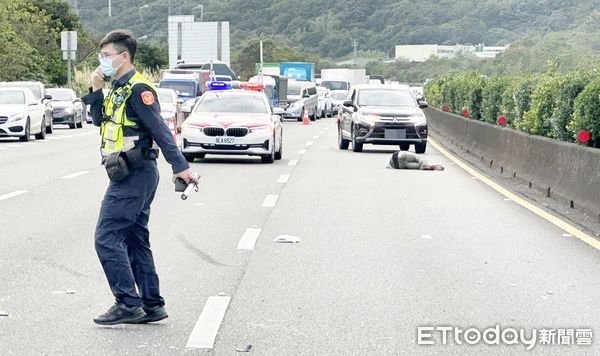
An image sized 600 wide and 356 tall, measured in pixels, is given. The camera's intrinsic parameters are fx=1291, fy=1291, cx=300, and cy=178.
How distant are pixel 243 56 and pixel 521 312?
142m

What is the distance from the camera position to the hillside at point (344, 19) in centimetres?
16788

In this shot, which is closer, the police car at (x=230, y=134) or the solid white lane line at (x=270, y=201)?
the solid white lane line at (x=270, y=201)

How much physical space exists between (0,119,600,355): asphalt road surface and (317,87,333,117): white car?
45.9 m

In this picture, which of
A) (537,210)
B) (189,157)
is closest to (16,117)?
(189,157)

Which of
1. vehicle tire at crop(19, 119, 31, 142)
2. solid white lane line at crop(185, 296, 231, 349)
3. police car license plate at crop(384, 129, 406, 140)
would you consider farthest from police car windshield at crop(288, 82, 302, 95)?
solid white lane line at crop(185, 296, 231, 349)

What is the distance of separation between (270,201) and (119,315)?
8509 millimetres

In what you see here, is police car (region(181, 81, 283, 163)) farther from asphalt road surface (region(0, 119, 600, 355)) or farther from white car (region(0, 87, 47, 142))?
white car (region(0, 87, 47, 142))

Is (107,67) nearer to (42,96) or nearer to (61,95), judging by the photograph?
(42,96)

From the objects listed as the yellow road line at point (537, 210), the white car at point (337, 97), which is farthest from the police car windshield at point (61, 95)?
the white car at point (337, 97)

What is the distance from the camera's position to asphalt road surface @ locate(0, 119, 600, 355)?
7.47 m

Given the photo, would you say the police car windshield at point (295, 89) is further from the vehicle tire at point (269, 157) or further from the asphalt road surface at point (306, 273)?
the asphalt road surface at point (306, 273)

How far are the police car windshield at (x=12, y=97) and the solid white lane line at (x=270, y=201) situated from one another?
18.5 m

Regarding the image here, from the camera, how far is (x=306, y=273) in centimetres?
1006

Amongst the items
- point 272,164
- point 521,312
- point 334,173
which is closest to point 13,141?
point 272,164
